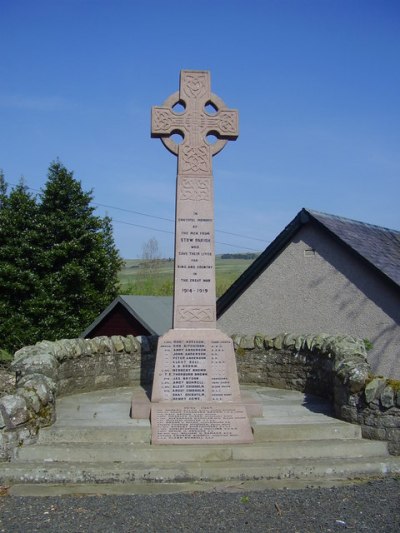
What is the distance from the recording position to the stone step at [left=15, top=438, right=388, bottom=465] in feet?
19.4

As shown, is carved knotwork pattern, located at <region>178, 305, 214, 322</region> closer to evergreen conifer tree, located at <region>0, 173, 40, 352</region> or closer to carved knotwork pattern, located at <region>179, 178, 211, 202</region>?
Result: carved knotwork pattern, located at <region>179, 178, 211, 202</region>

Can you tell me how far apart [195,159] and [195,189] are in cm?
49

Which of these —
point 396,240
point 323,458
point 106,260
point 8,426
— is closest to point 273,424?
point 323,458

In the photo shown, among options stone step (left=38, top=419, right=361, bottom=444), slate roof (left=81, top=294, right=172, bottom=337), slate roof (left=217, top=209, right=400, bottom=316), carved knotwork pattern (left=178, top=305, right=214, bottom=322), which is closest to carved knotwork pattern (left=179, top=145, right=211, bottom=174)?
carved knotwork pattern (left=178, top=305, right=214, bottom=322)

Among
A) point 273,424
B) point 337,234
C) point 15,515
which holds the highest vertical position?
point 337,234

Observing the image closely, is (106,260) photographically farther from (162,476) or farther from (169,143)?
(162,476)

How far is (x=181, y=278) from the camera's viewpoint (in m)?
7.58

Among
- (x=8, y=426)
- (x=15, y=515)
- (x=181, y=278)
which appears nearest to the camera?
(x=15, y=515)

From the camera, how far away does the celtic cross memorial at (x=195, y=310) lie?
6551 millimetres

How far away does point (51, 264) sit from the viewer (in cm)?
2116

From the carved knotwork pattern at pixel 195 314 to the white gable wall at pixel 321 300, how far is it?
286 inches

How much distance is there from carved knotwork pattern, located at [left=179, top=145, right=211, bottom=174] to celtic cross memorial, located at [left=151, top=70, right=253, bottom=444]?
0.02m

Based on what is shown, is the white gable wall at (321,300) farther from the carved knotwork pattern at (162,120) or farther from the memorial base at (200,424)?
the carved knotwork pattern at (162,120)

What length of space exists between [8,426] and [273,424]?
3.27 meters
